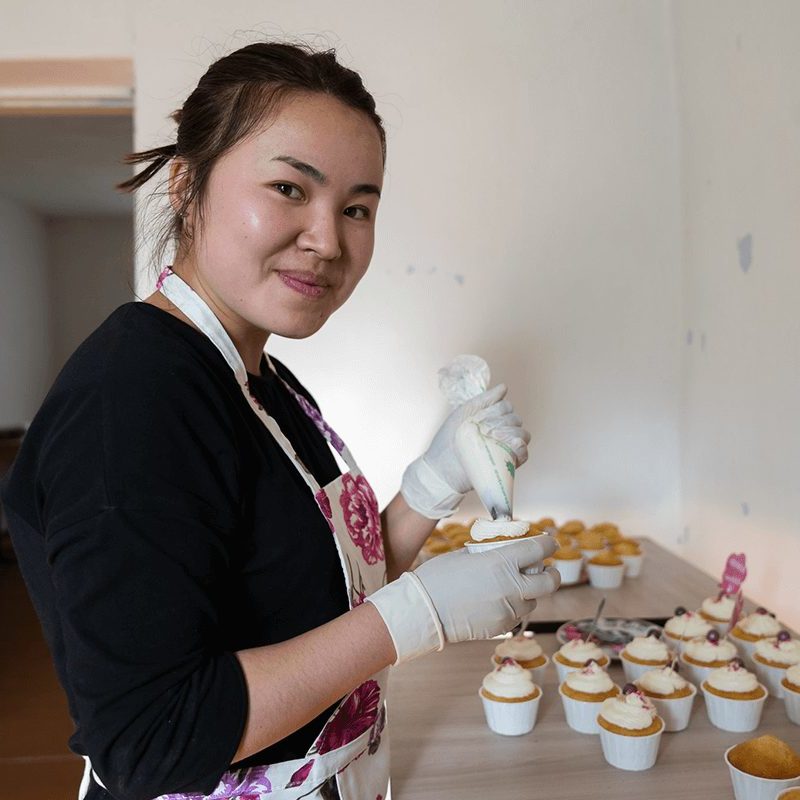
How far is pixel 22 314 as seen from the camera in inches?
253

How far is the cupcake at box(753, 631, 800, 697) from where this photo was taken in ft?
4.23

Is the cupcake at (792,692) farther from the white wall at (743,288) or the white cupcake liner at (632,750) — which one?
the white wall at (743,288)

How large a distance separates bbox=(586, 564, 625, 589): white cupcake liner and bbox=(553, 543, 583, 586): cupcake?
0.03 m

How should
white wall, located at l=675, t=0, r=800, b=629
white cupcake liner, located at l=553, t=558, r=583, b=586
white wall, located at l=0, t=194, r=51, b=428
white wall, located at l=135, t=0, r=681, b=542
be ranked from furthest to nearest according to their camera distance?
white wall, located at l=0, t=194, r=51, b=428, white wall, located at l=135, t=0, r=681, b=542, white cupcake liner, located at l=553, t=558, r=583, b=586, white wall, located at l=675, t=0, r=800, b=629

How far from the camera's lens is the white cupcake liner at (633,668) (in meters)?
1.33

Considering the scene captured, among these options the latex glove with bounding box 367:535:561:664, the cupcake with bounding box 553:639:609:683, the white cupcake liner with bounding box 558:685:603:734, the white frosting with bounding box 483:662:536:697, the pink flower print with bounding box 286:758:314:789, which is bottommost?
the white cupcake liner with bounding box 558:685:603:734

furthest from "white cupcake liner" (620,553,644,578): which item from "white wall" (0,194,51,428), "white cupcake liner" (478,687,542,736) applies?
"white wall" (0,194,51,428)

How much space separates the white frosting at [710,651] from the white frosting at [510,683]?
30 cm

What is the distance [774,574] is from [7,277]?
19.0 feet

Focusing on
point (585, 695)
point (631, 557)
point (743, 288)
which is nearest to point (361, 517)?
point (585, 695)

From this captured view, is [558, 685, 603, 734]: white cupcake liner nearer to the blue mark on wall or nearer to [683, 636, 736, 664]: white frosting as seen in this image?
[683, 636, 736, 664]: white frosting

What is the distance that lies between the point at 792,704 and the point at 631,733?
0.29 metres

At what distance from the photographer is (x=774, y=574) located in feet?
5.59

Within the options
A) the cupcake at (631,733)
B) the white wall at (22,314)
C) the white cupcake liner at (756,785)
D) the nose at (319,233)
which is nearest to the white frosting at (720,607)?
the cupcake at (631,733)
